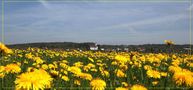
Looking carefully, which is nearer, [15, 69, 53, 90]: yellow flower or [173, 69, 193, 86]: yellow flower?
A: [15, 69, 53, 90]: yellow flower

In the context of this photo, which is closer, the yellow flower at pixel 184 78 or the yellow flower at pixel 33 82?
the yellow flower at pixel 33 82

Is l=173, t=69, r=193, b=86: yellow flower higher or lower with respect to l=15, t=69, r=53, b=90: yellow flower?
lower

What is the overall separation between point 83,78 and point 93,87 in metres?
0.87

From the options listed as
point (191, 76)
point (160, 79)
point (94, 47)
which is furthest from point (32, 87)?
point (94, 47)

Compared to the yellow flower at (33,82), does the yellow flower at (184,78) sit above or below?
below

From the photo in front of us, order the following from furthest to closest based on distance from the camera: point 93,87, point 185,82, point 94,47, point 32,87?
point 94,47 → point 93,87 → point 185,82 → point 32,87

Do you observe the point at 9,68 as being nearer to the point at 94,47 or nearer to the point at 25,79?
the point at 25,79

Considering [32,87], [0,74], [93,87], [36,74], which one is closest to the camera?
[32,87]

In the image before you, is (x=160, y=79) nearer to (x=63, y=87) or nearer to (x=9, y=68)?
(x=63, y=87)

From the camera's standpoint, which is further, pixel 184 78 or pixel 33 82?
pixel 184 78

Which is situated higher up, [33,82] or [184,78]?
[33,82]

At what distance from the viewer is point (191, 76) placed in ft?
20.2

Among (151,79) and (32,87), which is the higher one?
(32,87)

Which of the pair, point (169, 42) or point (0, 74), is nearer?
point (0, 74)
